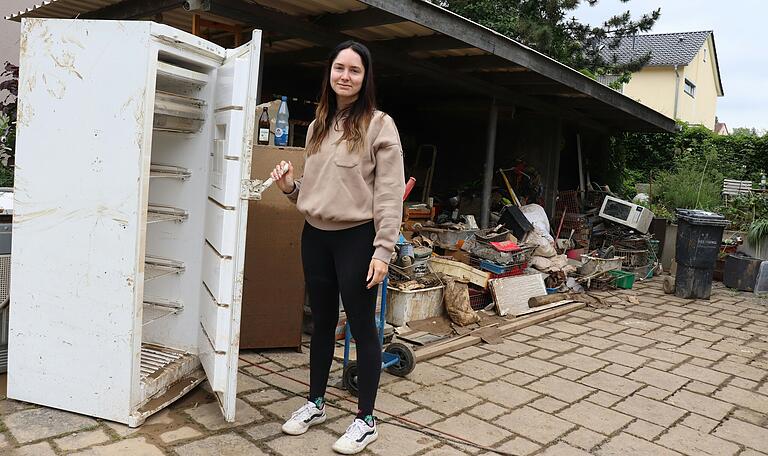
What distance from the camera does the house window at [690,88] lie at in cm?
2953

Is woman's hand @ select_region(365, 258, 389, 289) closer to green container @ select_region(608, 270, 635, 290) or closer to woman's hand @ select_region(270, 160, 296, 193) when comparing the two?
woman's hand @ select_region(270, 160, 296, 193)

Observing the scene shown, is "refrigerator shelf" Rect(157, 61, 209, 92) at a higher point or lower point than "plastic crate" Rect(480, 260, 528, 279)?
higher

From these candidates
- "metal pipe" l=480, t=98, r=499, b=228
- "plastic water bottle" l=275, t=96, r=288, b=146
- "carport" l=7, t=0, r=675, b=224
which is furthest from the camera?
"metal pipe" l=480, t=98, r=499, b=228

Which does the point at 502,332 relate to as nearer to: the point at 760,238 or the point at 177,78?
the point at 177,78

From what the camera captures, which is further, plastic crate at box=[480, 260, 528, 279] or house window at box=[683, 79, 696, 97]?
house window at box=[683, 79, 696, 97]

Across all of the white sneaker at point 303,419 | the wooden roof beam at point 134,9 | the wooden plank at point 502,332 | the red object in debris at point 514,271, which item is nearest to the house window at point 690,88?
the wooden plank at point 502,332

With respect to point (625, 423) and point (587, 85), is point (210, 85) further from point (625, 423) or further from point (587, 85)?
point (587, 85)

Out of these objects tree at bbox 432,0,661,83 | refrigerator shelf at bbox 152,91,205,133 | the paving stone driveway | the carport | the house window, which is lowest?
the paving stone driveway

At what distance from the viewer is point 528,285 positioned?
6344 millimetres

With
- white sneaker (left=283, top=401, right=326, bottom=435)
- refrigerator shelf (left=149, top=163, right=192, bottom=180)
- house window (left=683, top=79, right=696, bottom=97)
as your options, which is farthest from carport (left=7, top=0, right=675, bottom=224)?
house window (left=683, top=79, right=696, bottom=97)

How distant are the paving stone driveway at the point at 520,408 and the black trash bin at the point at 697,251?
1977 millimetres

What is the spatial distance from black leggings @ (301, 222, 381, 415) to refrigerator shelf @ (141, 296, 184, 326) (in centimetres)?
103

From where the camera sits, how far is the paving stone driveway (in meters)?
2.86

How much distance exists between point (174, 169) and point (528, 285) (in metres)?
4.00
